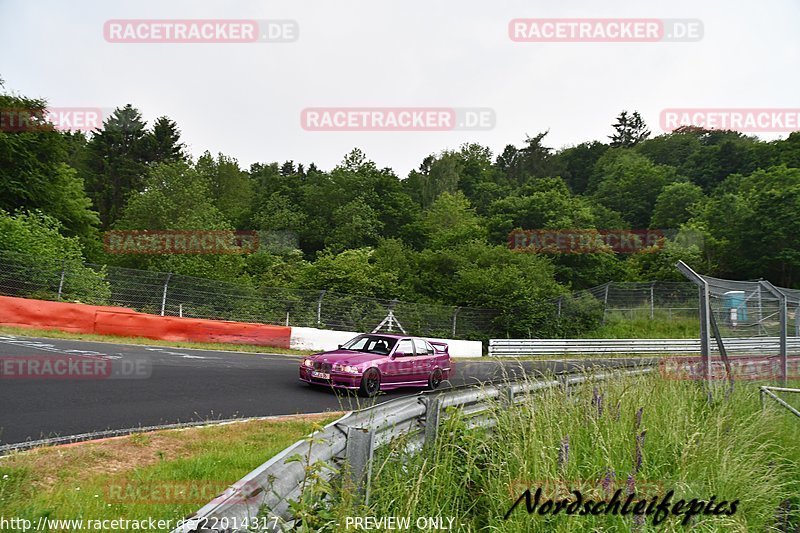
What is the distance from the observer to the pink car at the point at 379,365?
11.6 m

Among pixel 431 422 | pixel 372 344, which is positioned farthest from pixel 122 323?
pixel 431 422

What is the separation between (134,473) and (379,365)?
22.7 feet

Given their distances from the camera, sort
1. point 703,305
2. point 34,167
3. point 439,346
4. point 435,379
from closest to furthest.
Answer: point 703,305 < point 435,379 < point 439,346 < point 34,167

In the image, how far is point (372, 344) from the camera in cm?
1292

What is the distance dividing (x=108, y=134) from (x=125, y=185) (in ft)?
Result: 20.2

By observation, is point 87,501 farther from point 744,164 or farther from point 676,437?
point 744,164

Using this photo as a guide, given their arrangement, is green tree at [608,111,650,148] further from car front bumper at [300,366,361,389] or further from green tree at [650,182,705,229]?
car front bumper at [300,366,361,389]

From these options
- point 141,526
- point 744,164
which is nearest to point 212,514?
point 141,526

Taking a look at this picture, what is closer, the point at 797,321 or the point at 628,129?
the point at 797,321

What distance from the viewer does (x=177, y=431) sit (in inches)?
282

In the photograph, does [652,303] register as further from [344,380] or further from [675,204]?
[675,204]

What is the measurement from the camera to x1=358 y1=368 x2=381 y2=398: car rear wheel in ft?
38.0
